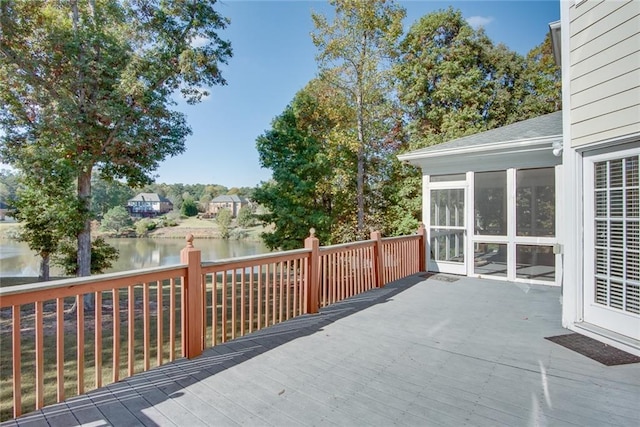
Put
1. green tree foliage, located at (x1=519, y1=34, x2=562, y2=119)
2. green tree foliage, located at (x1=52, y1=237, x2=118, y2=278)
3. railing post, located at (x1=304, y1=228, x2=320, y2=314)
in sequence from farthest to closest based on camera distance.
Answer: green tree foliage, located at (x1=519, y1=34, x2=562, y2=119), green tree foliage, located at (x1=52, y1=237, x2=118, y2=278), railing post, located at (x1=304, y1=228, x2=320, y2=314)

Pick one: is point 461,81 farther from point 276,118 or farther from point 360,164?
point 276,118

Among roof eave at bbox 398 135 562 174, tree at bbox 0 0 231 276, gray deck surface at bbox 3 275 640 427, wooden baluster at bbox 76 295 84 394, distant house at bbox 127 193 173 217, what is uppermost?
tree at bbox 0 0 231 276

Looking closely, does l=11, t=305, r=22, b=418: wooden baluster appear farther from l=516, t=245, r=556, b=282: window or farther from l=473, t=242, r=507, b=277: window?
l=516, t=245, r=556, b=282: window

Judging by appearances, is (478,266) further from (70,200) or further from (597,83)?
(70,200)

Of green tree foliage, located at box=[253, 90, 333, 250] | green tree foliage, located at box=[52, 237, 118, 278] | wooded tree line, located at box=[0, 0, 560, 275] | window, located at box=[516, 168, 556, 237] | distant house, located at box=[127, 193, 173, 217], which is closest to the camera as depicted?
window, located at box=[516, 168, 556, 237]

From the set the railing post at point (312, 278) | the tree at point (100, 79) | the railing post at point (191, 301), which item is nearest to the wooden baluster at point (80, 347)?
the railing post at point (191, 301)

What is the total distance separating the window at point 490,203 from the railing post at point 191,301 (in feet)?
17.6

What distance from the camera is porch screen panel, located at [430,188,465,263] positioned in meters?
6.65

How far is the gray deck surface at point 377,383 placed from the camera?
211cm

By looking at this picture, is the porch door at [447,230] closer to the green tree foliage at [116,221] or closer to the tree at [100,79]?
the tree at [100,79]

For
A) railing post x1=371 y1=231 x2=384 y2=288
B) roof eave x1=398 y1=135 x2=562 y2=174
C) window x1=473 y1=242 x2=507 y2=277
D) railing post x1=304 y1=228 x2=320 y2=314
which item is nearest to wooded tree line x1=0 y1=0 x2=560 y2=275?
roof eave x1=398 y1=135 x2=562 y2=174

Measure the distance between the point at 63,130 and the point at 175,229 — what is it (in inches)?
310

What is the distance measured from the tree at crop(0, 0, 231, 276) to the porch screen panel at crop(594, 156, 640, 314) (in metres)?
8.47

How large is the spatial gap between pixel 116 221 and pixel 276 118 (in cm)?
670
